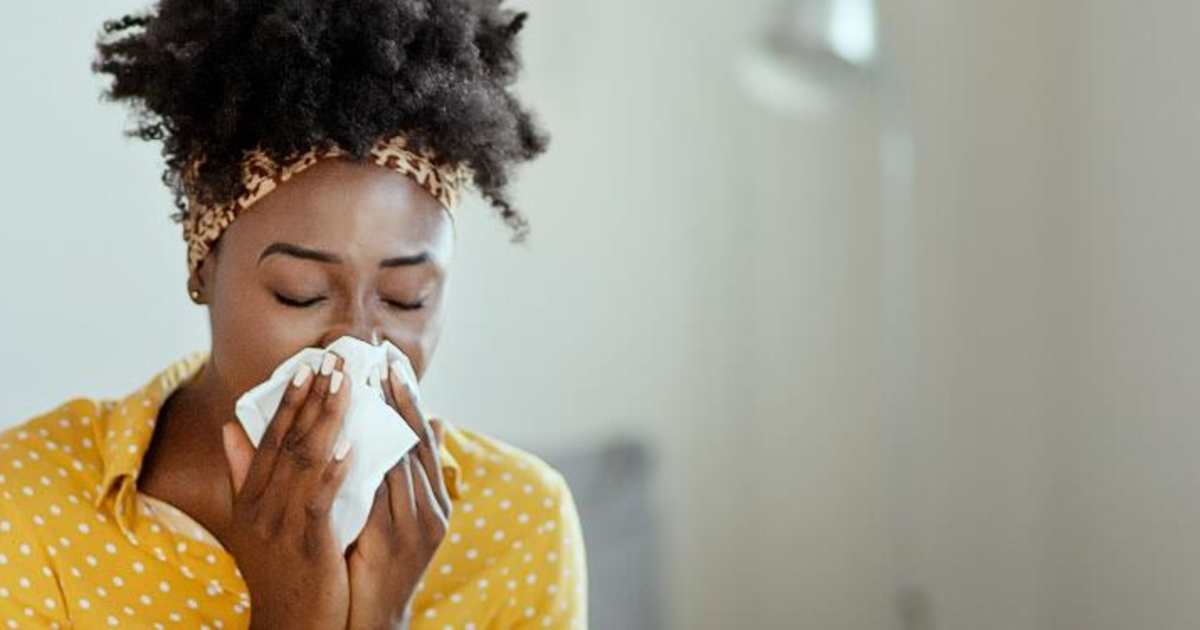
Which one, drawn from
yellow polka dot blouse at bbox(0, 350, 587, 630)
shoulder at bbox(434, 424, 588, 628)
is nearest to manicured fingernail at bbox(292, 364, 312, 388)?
yellow polka dot blouse at bbox(0, 350, 587, 630)

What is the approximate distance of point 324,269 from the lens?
1.37m

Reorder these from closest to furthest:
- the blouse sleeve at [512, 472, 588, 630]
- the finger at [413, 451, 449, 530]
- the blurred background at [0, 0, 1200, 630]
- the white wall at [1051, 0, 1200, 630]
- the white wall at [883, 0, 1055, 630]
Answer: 1. the finger at [413, 451, 449, 530]
2. the blouse sleeve at [512, 472, 588, 630]
3. the white wall at [1051, 0, 1200, 630]
4. the blurred background at [0, 0, 1200, 630]
5. the white wall at [883, 0, 1055, 630]

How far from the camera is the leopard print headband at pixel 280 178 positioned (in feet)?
4.55

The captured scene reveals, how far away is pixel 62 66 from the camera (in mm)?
1965

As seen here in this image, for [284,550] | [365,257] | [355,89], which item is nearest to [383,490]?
[284,550]

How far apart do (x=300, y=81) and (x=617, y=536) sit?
1368mm

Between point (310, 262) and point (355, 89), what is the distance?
0.49ft

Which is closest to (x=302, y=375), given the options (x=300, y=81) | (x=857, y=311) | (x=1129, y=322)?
(x=300, y=81)

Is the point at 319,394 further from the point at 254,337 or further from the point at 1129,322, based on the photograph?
the point at 1129,322

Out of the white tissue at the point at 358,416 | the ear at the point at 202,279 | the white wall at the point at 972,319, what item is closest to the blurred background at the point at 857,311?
the white wall at the point at 972,319

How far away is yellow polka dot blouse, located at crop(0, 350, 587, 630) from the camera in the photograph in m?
1.49

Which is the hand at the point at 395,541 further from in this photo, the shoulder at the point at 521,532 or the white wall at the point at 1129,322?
the white wall at the point at 1129,322

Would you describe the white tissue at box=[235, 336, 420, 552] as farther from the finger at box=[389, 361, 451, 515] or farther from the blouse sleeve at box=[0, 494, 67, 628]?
the blouse sleeve at box=[0, 494, 67, 628]

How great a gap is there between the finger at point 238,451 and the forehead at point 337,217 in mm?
149
